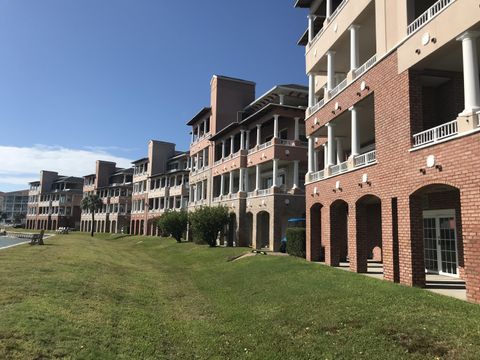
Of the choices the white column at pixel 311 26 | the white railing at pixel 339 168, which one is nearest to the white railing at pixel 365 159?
the white railing at pixel 339 168

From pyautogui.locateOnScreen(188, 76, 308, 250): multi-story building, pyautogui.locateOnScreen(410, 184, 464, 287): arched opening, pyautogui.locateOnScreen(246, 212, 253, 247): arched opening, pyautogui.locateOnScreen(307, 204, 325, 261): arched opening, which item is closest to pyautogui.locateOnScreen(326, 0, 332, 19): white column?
pyautogui.locateOnScreen(307, 204, 325, 261): arched opening

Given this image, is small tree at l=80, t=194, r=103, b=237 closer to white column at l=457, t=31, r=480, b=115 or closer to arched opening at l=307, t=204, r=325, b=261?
arched opening at l=307, t=204, r=325, b=261

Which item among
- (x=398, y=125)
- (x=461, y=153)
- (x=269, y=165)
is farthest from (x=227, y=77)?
(x=461, y=153)

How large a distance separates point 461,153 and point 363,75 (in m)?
7.90

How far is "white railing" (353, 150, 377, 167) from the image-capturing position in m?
18.4

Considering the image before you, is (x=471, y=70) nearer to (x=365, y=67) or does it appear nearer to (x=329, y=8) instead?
(x=365, y=67)

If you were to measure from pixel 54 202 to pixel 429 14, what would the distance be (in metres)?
126

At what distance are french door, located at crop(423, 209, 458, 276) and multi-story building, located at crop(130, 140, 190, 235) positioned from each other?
5291 cm

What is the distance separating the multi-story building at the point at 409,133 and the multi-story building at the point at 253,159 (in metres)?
12.3

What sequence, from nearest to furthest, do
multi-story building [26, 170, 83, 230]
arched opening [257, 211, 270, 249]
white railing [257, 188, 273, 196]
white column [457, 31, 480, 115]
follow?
white column [457, 31, 480, 115]
white railing [257, 188, 273, 196]
arched opening [257, 211, 270, 249]
multi-story building [26, 170, 83, 230]

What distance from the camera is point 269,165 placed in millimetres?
41344

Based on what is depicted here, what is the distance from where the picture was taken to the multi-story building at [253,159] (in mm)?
37156

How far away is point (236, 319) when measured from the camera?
44.0ft

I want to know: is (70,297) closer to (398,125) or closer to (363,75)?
(398,125)
